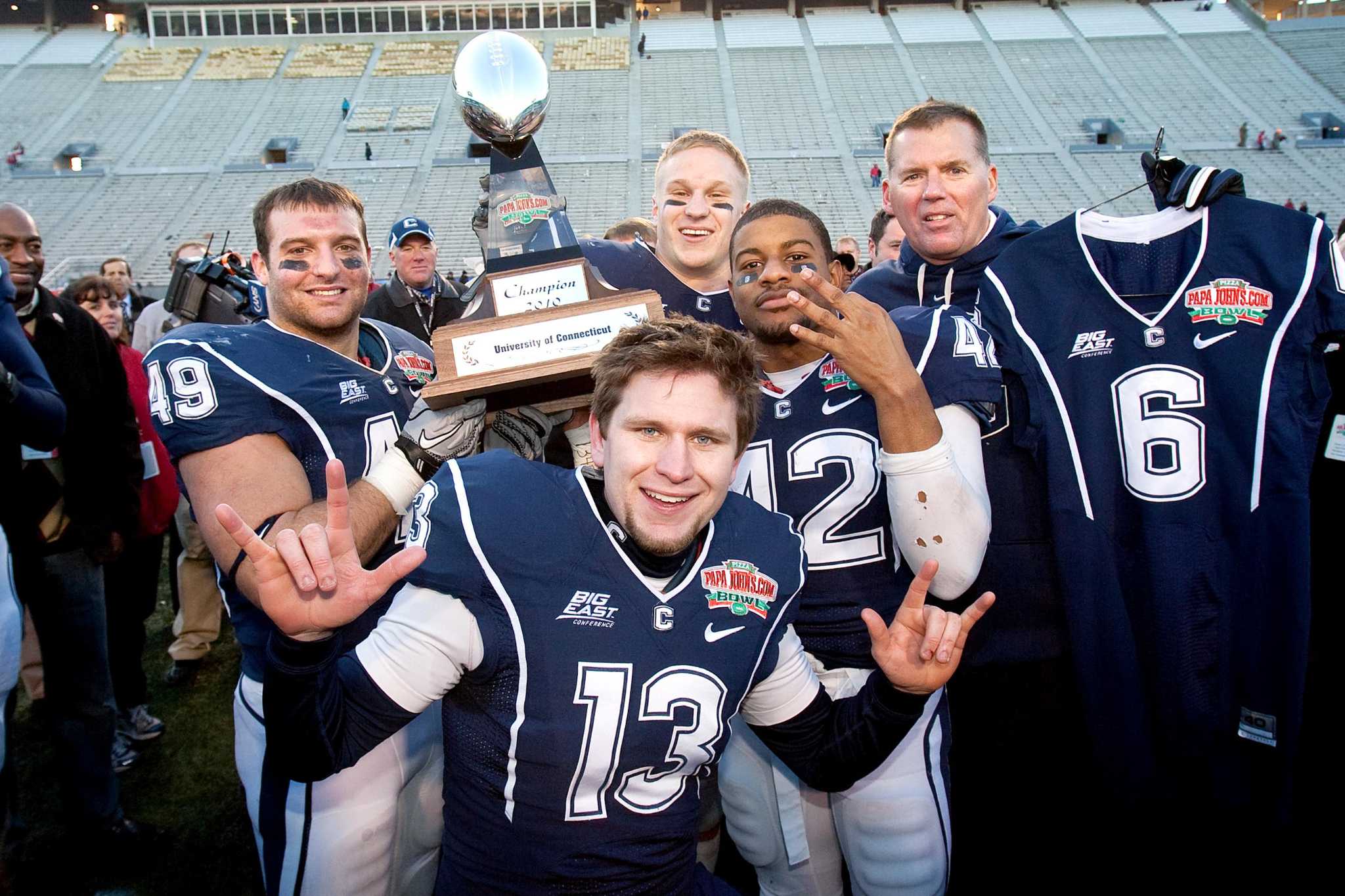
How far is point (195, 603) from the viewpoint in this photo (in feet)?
15.1

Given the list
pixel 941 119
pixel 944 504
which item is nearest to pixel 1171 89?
pixel 941 119

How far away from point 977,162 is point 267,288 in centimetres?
191

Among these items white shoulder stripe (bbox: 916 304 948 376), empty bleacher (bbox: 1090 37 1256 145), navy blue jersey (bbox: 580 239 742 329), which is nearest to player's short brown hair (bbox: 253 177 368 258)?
navy blue jersey (bbox: 580 239 742 329)

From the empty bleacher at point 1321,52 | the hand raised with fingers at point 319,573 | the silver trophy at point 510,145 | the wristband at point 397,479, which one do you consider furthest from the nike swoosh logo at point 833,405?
the empty bleacher at point 1321,52

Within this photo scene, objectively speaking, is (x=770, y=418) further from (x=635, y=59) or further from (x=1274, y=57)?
(x=1274, y=57)

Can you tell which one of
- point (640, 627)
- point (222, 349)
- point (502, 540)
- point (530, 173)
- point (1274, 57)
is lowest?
point (640, 627)

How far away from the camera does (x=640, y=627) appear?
5.55 feet

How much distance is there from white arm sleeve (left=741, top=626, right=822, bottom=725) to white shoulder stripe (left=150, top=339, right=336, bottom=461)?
3.65 feet

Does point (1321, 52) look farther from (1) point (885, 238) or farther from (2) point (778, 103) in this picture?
(1) point (885, 238)

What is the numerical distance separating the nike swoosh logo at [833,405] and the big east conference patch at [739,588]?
503 mm

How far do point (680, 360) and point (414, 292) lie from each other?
3.70 m

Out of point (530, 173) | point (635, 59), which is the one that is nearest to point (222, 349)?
point (530, 173)

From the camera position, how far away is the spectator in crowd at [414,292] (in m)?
4.86

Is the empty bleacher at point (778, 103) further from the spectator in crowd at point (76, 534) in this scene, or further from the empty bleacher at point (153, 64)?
the spectator in crowd at point (76, 534)
